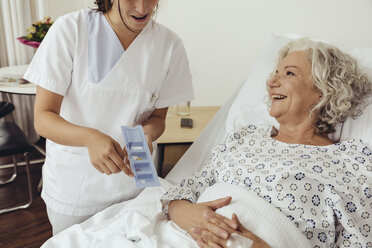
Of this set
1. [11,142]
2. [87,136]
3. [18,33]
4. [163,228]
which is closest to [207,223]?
[163,228]

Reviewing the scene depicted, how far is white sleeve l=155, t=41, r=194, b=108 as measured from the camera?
1349mm

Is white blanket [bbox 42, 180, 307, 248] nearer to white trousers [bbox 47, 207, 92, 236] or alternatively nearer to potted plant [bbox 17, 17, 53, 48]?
white trousers [bbox 47, 207, 92, 236]

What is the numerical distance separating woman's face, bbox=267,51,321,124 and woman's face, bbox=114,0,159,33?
59 centimetres

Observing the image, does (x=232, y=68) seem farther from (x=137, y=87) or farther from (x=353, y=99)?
(x=137, y=87)

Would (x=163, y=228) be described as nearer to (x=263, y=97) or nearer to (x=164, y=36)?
(x=164, y=36)

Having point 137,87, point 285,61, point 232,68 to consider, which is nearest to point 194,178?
point 137,87

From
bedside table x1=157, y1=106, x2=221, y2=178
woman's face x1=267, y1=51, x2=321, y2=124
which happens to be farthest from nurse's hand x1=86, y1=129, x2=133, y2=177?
bedside table x1=157, y1=106, x2=221, y2=178

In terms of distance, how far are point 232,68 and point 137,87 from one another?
1.29 metres

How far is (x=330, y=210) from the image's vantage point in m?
1.19

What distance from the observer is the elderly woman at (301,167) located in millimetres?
1163

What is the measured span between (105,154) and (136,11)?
437 millimetres

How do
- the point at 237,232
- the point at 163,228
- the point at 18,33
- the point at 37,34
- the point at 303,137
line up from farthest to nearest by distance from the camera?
the point at 18,33, the point at 37,34, the point at 303,137, the point at 163,228, the point at 237,232

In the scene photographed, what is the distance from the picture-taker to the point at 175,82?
138 centimetres

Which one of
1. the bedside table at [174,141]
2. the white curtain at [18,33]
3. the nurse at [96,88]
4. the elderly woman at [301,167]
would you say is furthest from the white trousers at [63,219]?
the white curtain at [18,33]
